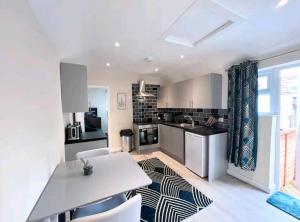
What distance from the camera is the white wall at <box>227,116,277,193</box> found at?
2225 mm

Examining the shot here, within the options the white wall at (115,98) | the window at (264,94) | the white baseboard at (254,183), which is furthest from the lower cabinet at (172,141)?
the window at (264,94)

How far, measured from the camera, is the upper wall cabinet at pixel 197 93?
2969 mm

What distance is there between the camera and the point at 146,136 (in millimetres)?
4188

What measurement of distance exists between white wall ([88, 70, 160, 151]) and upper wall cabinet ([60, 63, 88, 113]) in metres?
1.52

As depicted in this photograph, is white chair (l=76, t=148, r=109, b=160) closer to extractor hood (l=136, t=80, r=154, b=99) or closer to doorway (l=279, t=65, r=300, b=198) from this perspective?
extractor hood (l=136, t=80, r=154, b=99)

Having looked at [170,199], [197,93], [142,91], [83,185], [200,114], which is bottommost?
[170,199]

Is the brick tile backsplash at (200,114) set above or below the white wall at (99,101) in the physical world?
below

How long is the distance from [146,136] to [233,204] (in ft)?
8.48

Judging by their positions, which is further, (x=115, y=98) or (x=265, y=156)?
(x=115, y=98)

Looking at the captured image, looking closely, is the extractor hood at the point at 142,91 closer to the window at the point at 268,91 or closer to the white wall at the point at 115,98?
the white wall at the point at 115,98

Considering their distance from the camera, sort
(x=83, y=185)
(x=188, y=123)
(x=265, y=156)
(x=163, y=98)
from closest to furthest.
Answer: (x=83, y=185) < (x=265, y=156) < (x=188, y=123) < (x=163, y=98)

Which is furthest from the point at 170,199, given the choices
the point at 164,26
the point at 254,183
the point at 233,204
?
the point at 164,26

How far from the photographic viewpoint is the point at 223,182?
2598 mm

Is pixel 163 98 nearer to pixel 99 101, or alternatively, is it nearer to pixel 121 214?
pixel 99 101
